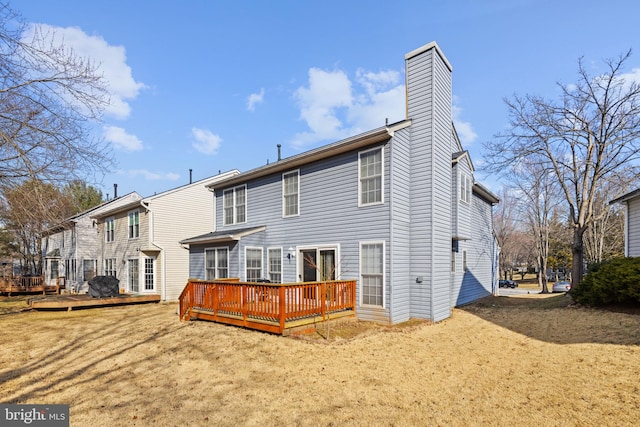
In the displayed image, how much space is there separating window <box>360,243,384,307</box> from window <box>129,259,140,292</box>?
13.9 metres

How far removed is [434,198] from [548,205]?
22897 millimetres

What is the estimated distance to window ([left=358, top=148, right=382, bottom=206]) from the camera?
33.9 feet

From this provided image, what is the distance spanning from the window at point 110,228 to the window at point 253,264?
12.7 metres

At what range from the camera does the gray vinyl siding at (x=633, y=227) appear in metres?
13.4

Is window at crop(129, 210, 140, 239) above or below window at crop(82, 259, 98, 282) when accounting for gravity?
above

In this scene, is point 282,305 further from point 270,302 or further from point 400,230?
point 400,230

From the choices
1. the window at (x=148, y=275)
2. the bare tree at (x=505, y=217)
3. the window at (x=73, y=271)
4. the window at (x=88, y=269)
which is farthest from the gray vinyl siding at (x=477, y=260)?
the window at (x=73, y=271)

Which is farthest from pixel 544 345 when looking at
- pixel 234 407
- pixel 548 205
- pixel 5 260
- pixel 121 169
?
pixel 5 260

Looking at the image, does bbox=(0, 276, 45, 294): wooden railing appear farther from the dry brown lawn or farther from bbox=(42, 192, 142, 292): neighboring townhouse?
the dry brown lawn

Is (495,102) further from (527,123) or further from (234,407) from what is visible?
(234,407)

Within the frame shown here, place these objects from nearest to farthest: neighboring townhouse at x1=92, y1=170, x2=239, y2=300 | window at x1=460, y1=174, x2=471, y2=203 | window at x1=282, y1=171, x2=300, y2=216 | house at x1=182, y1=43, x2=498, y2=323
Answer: house at x1=182, y1=43, x2=498, y2=323 → window at x1=282, y1=171, x2=300, y2=216 → window at x1=460, y1=174, x2=471, y2=203 → neighboring townhouse at x1=92, y1=170, x2=239, y2=300

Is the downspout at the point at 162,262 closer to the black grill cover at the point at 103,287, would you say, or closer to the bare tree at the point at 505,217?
the black grill cover at the point at 103,287

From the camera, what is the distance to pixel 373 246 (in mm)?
10273

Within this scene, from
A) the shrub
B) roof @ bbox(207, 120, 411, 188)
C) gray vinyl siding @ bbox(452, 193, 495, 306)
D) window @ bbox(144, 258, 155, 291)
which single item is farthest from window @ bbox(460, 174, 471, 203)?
window @ bbox(144, 258, 155, 291)
